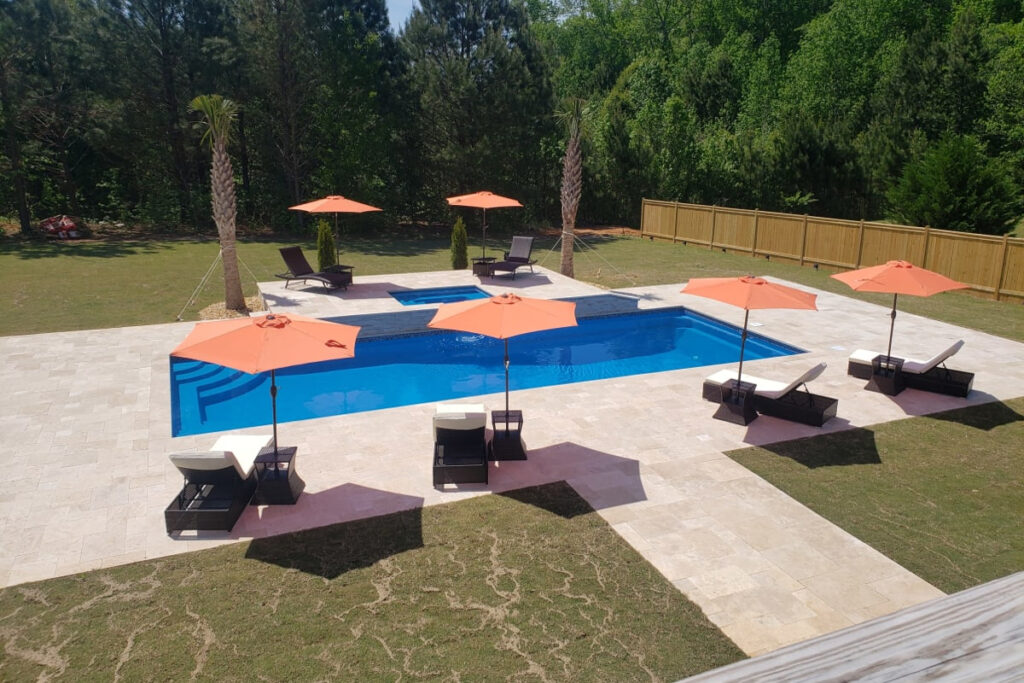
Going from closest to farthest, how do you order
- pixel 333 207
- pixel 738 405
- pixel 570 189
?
pixel 738 405, pixel 333 207, pixel 570 189

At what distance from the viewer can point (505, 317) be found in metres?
9.19

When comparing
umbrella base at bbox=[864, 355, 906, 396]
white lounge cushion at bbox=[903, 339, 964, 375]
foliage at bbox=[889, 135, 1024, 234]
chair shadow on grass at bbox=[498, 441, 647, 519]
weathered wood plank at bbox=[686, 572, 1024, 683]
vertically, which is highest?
foliage at bbox=[889, 135, 1024, 234]

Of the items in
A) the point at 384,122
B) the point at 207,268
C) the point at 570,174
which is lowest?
the point at 207,268

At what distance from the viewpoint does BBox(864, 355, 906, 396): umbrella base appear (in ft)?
39.3

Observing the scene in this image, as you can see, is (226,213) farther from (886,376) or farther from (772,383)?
(886,376)

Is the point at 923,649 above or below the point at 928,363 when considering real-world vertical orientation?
above

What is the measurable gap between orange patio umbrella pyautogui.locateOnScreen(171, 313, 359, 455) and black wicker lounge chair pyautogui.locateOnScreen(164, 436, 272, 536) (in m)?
0.60

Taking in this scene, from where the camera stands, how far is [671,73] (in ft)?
190

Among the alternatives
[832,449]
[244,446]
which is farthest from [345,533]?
[832,449]

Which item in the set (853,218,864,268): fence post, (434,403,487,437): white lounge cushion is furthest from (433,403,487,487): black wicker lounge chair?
(853,218,864,268): fence post

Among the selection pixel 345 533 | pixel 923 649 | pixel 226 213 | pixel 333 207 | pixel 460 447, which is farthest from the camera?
pixel 333 207

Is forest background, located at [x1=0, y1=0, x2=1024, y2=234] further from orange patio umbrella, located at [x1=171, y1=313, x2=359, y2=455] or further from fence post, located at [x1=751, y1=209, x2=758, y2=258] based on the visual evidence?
orange patio umbrella, located at [x1=171, y1=313, x2=359, y2=455]

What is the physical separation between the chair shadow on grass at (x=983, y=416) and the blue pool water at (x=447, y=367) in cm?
385

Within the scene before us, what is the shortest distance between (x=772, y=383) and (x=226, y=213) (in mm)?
12810
